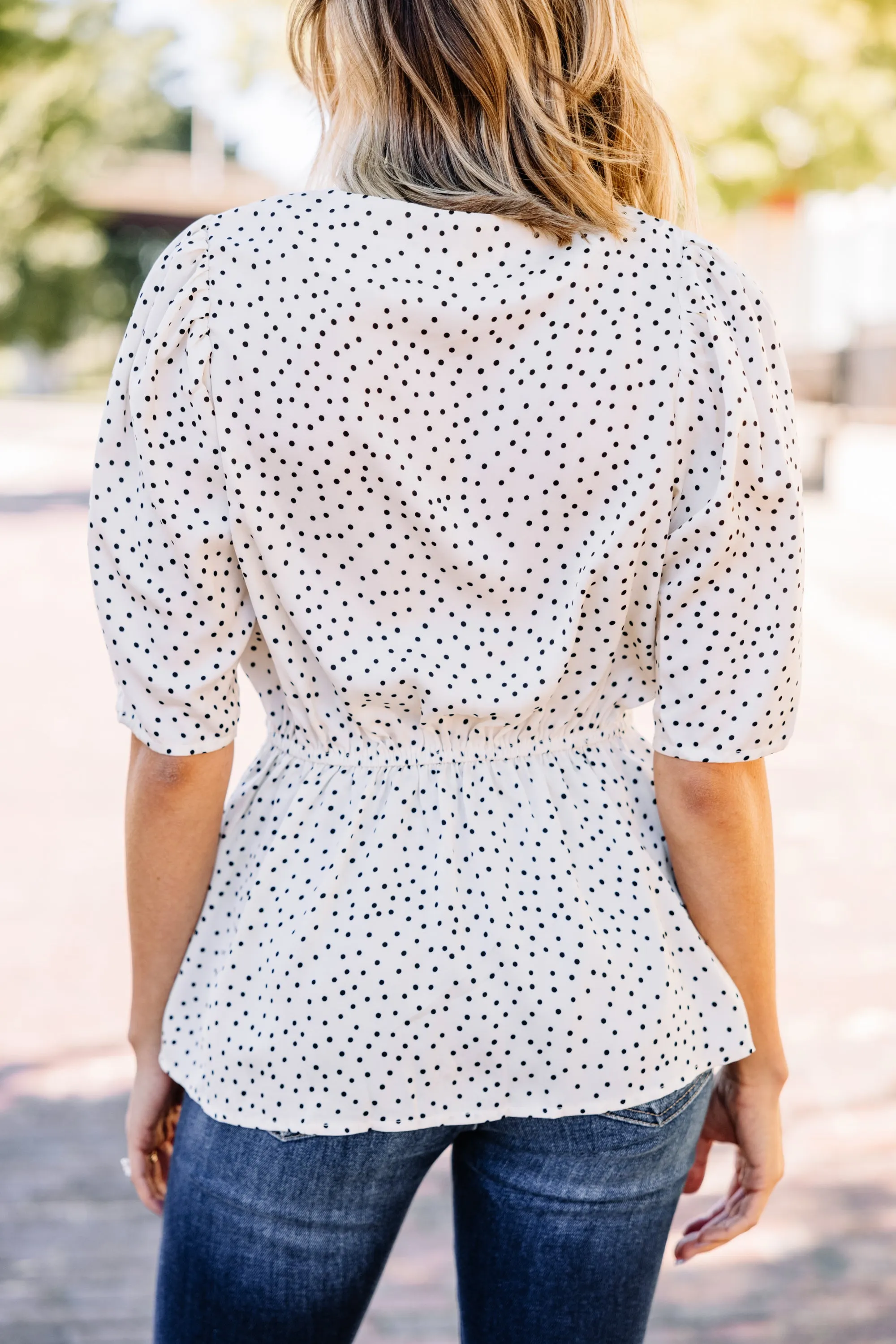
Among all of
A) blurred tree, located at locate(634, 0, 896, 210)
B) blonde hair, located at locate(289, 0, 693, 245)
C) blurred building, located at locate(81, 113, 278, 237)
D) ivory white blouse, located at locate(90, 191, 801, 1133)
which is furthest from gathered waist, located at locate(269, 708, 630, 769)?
blurred building, located at locate(81, 113, 278, 237)

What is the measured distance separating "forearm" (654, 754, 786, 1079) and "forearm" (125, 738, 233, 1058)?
0.44 m

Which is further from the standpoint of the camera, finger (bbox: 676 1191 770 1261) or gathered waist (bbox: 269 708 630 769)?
finger (bbox: 676 1191 770 1261)

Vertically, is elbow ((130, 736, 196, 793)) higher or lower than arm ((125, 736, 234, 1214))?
higher

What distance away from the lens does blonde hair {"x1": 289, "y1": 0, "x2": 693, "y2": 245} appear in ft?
4.06

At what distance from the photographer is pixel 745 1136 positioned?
58.9 inches

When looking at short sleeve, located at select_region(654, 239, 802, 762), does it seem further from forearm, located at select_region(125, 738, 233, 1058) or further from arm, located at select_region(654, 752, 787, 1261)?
forearm, located at select_region(125, 738, 233, 1058)

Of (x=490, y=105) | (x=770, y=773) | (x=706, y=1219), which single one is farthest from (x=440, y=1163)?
(x=770, y=773)

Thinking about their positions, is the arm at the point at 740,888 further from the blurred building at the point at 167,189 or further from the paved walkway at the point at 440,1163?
the blurred building at the point at 167,189

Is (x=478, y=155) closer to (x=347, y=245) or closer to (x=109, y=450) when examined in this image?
(x=347, y=245)

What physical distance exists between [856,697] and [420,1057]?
279 inches

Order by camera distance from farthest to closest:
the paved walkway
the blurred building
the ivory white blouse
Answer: the blurred building < the paved walkway < the ivory white blouse

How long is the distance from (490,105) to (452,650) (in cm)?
49

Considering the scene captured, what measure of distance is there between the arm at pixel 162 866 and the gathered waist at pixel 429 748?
94 millimetres

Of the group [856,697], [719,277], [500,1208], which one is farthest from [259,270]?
[856,697]
